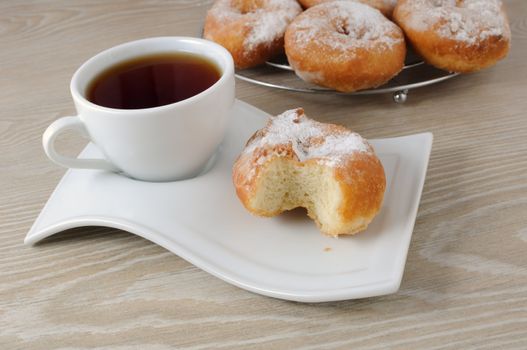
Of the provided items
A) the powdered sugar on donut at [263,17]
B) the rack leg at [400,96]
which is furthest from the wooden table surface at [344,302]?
the powdered sugar on donut at [263,17]

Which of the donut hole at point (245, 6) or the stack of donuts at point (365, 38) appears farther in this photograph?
the donut hole at point (245, 6)

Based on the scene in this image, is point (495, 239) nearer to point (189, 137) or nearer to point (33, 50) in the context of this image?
point (189, 137)

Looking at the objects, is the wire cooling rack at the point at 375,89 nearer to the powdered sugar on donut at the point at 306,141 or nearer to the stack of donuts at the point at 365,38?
the stack of donuts at the point at 365,38

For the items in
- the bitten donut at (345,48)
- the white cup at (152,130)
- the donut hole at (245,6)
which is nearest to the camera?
the white cup at (152,130)

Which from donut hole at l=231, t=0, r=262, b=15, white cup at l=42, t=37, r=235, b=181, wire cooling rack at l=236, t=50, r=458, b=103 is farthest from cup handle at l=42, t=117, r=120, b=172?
donut hole at l=231, t=0, r=262, b=15

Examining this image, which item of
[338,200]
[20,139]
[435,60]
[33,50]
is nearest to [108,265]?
[338,200]

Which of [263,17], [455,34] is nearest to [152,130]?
[263,17]

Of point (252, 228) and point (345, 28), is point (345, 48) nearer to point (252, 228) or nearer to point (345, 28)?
point (345, 28)
